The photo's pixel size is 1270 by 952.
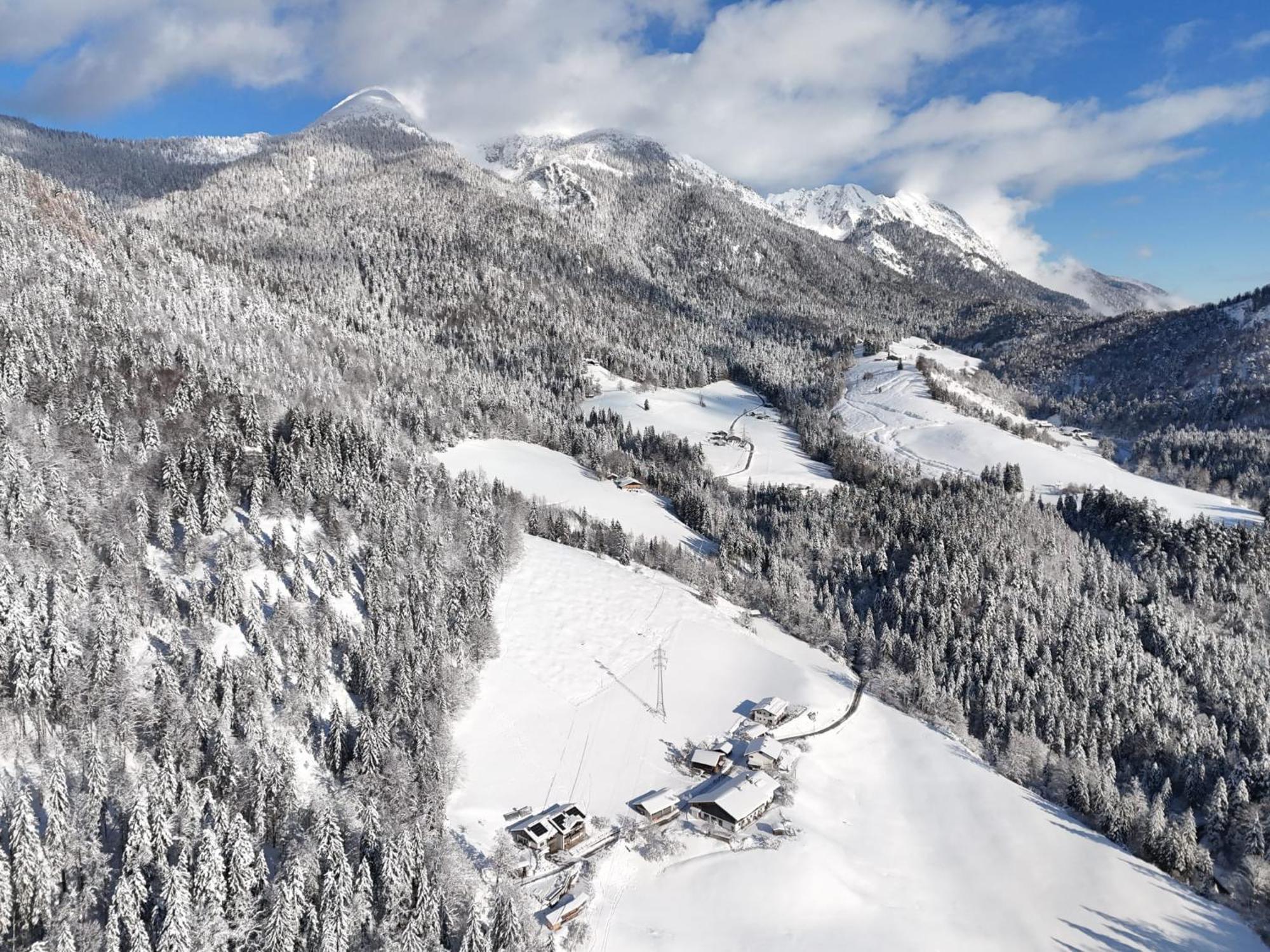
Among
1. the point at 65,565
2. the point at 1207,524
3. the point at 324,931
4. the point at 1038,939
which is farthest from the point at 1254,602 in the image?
the point at 65,565

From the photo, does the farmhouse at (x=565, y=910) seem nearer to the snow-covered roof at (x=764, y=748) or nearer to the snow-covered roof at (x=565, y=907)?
the snow-covered roof at (x=565, y=907)

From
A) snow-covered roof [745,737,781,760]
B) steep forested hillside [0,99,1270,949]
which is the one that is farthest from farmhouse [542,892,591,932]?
snow-covered roof [745,737,781,760]

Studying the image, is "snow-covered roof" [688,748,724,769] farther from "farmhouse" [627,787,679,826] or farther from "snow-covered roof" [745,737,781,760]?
"farmhouse" [627,787,679,826]

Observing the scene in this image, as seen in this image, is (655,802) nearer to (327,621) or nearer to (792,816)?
(792,816)

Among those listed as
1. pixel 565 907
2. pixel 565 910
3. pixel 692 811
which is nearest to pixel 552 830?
pixel 565 907

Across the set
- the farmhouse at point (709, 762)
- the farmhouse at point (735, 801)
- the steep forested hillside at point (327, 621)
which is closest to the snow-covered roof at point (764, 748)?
the farmhouse at point (709, 762)

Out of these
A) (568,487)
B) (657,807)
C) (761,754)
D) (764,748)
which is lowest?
(657,807)
